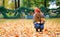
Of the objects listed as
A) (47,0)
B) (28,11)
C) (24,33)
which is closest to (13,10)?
(28,11)

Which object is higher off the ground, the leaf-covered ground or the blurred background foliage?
the blurred background foliage

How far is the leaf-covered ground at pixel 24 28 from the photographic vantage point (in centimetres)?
185

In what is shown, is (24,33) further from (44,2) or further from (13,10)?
(44,2)

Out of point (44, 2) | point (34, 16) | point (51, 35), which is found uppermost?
point (44, 2)

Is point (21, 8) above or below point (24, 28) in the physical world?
above

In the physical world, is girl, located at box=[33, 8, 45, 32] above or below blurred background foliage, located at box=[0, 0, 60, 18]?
below

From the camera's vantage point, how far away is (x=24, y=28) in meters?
1.88

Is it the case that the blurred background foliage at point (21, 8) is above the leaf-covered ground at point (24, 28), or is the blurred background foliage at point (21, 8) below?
above

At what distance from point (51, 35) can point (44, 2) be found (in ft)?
1.27

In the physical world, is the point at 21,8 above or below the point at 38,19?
above

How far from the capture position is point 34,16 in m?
1.87

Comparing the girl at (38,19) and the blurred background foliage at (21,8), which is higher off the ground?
the blurred background foliage at (21,8)

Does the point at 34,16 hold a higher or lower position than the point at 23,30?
higher

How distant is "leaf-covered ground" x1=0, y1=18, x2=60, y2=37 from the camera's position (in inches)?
72.9
